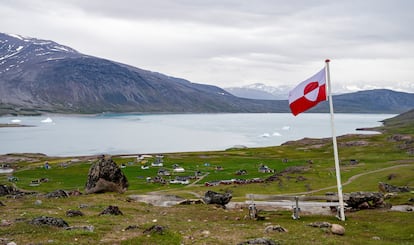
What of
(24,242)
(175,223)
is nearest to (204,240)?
(175,223)

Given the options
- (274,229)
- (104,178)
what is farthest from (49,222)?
(104,178)

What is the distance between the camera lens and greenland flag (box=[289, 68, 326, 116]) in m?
23.5

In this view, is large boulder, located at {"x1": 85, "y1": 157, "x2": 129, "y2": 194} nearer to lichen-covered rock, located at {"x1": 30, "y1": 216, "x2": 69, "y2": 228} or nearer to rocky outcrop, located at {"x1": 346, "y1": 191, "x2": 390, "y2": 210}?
lichen-covered rock, located at {"x1": 30, "y1": 216, "x2": 69, "y2": 228}

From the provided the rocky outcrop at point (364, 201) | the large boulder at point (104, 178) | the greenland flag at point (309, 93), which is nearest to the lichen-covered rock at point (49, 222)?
the greenland flag at point (309, 93)

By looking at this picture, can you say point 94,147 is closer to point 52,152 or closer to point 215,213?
point 52,152

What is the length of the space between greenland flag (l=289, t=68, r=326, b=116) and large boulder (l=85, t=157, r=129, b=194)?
25.1 metres

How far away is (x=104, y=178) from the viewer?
43438 mm

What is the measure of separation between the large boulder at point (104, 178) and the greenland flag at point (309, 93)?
988 inches

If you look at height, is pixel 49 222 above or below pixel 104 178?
below

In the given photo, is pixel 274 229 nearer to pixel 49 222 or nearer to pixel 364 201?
pixel 364 201

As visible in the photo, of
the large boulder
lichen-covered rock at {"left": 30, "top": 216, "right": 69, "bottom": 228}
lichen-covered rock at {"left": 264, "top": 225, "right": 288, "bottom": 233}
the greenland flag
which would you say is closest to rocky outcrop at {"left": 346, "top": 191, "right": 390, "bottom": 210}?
the greenland flag

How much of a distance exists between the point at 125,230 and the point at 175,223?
3950 millimetres

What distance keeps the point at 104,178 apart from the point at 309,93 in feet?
88.2

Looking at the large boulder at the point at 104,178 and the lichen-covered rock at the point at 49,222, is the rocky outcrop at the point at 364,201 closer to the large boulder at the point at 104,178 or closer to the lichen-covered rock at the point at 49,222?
the lichen-covered rock at the point at 49,222
